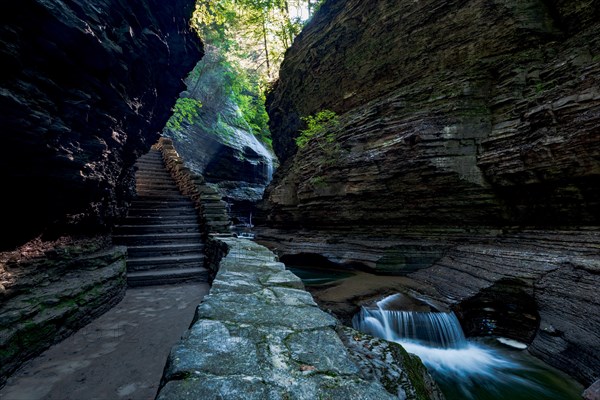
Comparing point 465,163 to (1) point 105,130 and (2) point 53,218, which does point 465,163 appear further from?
(2) point 53,218

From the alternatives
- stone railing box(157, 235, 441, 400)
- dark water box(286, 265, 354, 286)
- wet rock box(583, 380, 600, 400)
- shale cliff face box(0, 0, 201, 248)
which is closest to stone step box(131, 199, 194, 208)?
shale cliff face box(0, 0, 201, 248)

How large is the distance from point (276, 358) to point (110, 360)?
2.88 metres

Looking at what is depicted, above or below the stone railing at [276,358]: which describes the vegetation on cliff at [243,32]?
above

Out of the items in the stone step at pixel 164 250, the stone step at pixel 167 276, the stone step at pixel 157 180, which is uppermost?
the stone step at pixel 157 180

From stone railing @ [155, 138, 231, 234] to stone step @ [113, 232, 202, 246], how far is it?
46 centimetres

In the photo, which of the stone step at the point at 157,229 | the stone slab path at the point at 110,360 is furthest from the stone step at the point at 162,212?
the stone slab path at the point at 110,360

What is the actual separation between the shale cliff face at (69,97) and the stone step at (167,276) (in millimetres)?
1467

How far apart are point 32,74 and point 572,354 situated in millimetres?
9241

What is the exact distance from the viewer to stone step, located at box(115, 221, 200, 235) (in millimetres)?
7550

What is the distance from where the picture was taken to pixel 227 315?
85.9 inches

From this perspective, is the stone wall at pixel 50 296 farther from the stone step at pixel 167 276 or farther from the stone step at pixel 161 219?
the stone step at pixel 161 219

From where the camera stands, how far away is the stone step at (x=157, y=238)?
7.08m

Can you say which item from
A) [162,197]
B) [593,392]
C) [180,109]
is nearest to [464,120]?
[593,392]

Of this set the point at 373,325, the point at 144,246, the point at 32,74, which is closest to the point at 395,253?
the point at 373,325
